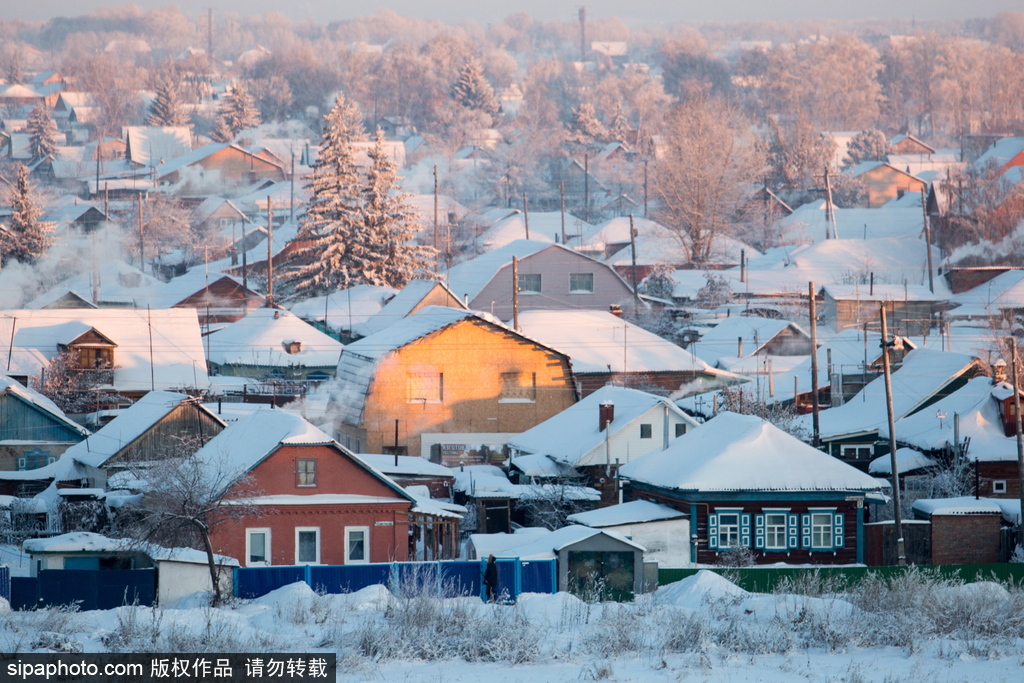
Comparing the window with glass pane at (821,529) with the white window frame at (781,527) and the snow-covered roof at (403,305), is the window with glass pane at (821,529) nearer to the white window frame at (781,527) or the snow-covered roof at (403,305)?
the white window frame at (781,527)

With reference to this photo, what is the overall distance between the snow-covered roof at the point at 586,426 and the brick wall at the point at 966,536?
7687 millimetres

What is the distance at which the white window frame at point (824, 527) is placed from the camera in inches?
1239

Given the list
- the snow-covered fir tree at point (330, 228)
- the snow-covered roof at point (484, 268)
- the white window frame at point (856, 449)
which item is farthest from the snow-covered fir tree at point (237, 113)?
the white window frame at point (856, 449)

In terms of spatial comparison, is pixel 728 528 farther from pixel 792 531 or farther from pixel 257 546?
pixel 257 546

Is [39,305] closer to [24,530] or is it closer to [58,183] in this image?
[24,530]

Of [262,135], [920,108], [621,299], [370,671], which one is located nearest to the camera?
[370,671]

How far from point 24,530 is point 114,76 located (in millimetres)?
154694

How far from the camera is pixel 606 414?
37781 millimetres

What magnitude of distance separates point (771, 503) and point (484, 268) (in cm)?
3729

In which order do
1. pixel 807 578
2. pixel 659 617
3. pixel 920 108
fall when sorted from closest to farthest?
pixel 659 617
pixel 807 578
pixel 920 108

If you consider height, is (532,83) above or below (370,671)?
above

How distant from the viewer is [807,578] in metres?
26.8

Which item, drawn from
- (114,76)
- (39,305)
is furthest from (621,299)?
(114,76)

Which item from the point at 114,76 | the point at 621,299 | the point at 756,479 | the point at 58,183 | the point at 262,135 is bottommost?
the point at 756,479
